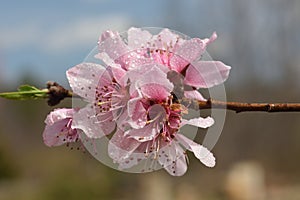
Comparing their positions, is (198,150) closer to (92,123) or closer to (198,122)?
(198,122)

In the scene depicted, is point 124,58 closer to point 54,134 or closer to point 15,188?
point 54,134

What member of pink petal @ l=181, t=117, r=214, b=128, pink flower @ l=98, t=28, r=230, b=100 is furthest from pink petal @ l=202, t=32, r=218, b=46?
pink petal @ l=181, t=117, r=214, b=128

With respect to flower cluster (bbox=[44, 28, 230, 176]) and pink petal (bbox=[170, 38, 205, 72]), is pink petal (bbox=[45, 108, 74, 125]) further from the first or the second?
A: pink petal (bbox=[170, 38, 205, 72])

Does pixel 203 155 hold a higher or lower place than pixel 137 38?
lower

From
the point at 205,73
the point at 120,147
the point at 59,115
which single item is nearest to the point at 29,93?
the point at 59,115

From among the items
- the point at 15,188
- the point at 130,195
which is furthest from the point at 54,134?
the point at 15,188

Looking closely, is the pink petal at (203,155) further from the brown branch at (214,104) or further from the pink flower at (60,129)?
the pink flower at (60,129)
